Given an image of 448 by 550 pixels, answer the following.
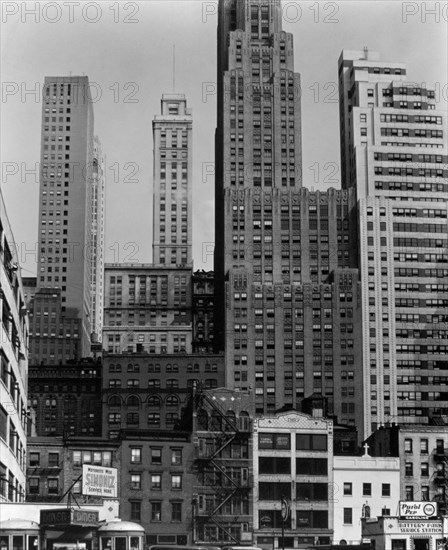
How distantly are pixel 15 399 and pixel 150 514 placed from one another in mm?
39947

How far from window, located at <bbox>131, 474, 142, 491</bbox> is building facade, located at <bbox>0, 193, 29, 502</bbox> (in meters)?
28.9

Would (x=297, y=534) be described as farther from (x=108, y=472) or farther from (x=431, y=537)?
(x=108, y=472)

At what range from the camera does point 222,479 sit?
12625 cm

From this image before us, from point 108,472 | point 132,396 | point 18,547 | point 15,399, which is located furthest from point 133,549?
point 132,396

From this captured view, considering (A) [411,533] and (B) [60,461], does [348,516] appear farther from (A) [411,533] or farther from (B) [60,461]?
(B) [60,461]

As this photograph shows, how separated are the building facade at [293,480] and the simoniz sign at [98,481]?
4499 cm

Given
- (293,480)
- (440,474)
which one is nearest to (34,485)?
(293,480)

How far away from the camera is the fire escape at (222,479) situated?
12462 centimetres

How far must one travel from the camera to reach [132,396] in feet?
615

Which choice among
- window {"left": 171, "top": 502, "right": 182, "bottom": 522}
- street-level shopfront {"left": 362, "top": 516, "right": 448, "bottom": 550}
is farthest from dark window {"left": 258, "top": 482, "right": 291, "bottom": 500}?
street-level shopfront {"left": 362, "top": 516, "right": 448, "bottom": 550}

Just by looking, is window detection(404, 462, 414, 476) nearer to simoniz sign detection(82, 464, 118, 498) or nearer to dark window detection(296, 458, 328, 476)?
dark window detection(296, 458, 328, 476)

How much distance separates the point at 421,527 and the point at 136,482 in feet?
116

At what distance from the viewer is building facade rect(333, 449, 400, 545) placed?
12712 cm

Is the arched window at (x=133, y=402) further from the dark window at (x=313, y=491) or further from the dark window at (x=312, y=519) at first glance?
the dark window at (x=312, y=519)
